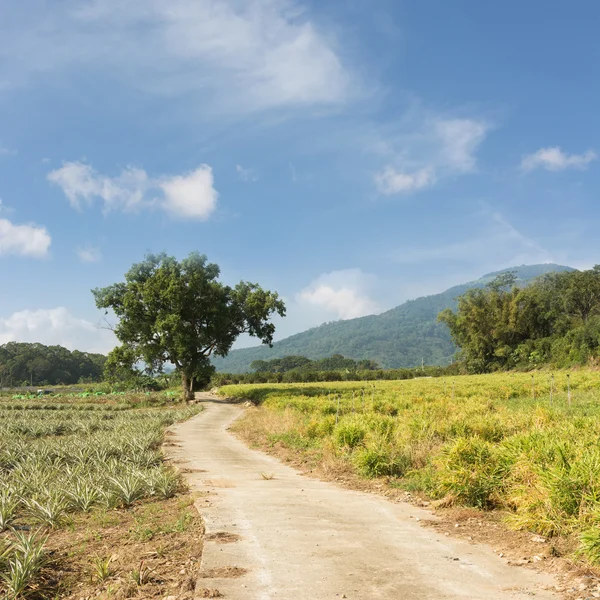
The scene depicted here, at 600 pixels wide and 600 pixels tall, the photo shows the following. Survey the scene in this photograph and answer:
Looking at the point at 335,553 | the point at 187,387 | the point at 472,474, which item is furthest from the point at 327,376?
the point at 335,553

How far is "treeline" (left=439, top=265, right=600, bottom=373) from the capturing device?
65.7 meters

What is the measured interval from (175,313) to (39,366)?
8170 cm

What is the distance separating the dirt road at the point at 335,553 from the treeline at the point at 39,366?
316 ft

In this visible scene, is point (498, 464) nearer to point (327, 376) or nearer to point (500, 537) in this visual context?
point (500, 537)

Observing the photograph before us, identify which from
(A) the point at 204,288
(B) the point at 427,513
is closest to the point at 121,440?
(B) the point at 427,513

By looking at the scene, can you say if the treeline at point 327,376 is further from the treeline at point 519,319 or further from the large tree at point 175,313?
the large tree at point 175,313

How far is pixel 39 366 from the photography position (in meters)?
102

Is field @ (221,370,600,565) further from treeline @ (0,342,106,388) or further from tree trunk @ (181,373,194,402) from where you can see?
treeline @ (0,342,106,388)

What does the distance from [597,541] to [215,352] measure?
118 ft

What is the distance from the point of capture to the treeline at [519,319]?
65700 millimetres

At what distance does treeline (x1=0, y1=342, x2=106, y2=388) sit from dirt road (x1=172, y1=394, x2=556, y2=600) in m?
96.5

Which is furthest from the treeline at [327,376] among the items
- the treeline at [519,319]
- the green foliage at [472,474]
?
the green foliage at [472,474]

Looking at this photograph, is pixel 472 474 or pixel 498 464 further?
pixel 498 464

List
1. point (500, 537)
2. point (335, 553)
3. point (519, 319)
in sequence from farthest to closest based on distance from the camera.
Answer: point (519, 319), point (500, 537), point (335, 553)
